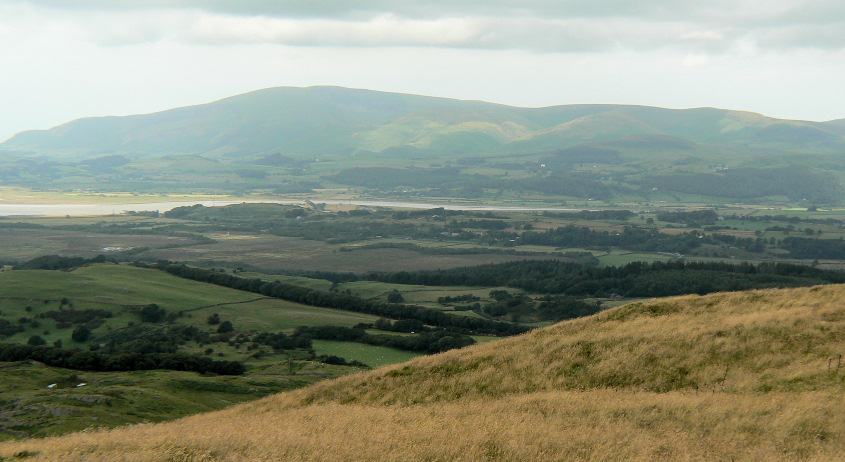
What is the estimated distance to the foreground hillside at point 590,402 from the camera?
19.4 metres

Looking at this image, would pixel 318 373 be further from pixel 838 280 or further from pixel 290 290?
pixel 838 280

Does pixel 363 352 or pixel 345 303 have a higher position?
pixel 363 352

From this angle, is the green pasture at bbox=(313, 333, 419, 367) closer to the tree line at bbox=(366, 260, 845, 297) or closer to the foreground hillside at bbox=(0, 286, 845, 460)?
the foreground hillside at bbox=(0, 286, 845, 460)

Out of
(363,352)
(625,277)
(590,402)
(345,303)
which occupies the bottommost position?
(625,277)

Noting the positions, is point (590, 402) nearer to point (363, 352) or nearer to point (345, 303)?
point (363, 352)

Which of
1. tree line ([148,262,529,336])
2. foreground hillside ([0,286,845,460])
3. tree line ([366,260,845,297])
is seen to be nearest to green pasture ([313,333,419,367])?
tree line ([148,262,529,336])

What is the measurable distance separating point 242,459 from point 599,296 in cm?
12089

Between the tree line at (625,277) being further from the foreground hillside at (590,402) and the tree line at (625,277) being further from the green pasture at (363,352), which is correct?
the foreground hillside at (590,402)

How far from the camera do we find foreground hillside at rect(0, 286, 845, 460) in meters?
19.4

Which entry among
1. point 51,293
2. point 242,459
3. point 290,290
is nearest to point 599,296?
point 290,290

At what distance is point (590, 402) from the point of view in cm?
2581

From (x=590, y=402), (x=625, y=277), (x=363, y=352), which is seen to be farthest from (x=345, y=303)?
(x=590, y=402)

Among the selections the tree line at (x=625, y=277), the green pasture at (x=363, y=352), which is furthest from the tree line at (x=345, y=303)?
the tree line at (x=625, y=277)

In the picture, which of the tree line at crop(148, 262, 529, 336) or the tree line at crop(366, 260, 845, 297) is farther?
the tree line at crop(366, 260, 845, 297)
